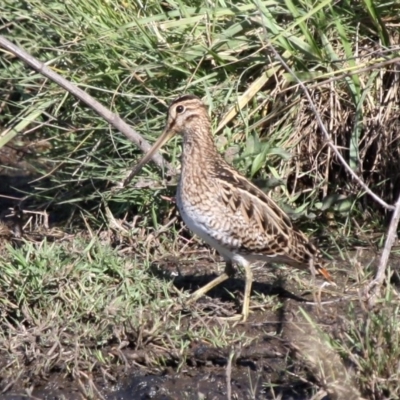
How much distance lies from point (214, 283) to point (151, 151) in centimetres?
72

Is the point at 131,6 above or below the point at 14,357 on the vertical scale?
above

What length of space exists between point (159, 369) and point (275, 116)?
171 centimetres

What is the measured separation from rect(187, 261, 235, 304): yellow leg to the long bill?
0.66 meters

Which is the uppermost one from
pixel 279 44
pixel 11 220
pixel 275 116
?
pixel 279 44

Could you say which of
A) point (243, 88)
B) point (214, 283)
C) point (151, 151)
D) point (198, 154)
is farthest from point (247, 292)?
point (243, 88)

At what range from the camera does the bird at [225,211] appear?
5.46 meters

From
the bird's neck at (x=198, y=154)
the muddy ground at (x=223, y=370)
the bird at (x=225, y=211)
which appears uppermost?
the bird's neck at (x=198, y=154)

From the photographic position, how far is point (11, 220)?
661 cm

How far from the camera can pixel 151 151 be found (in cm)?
586

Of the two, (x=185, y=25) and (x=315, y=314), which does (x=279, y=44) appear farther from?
(x=315, y=314)

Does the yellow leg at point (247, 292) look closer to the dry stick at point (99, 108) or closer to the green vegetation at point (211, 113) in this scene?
the green vegetation at point (211, 113)

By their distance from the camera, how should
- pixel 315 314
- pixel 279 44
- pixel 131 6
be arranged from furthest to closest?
pixel 131 6
pixel 279 44
pixel 315 314

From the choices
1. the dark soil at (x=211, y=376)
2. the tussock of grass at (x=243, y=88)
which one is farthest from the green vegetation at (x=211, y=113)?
the dark soil at (x=211, y=376)

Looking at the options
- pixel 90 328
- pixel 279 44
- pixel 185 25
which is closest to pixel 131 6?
pixel 185 25
